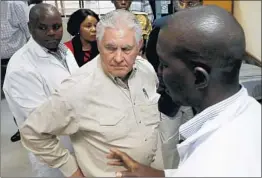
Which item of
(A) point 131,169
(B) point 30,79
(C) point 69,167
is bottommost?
(C) point 69,167

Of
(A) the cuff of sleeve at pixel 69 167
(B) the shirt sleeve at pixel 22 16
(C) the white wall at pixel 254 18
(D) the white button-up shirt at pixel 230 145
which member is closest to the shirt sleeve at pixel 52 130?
(A) the cuff of sleeve at pixel 69 167

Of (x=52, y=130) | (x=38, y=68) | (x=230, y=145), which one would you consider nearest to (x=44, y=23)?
(x=38, y=68)

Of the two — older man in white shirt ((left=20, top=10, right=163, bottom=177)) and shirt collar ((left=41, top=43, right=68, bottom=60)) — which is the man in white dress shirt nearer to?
older man in white shirt ((left=20, top=10, right=163, bottom=177))

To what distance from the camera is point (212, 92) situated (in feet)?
1.71

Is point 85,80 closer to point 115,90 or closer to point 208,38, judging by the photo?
point 115,90

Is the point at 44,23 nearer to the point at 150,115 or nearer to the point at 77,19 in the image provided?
the point at 77,19

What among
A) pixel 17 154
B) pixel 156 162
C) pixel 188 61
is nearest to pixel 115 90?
pixel 156 162

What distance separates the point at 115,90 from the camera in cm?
94

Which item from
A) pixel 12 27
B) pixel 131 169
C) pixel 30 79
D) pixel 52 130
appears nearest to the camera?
pixel 131 169

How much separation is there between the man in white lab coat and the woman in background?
0.12 metres

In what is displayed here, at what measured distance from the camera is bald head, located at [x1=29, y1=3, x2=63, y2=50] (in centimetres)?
108

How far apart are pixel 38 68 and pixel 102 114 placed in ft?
0.95

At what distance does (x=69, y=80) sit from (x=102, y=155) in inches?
9.0

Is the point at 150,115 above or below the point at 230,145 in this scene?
below
